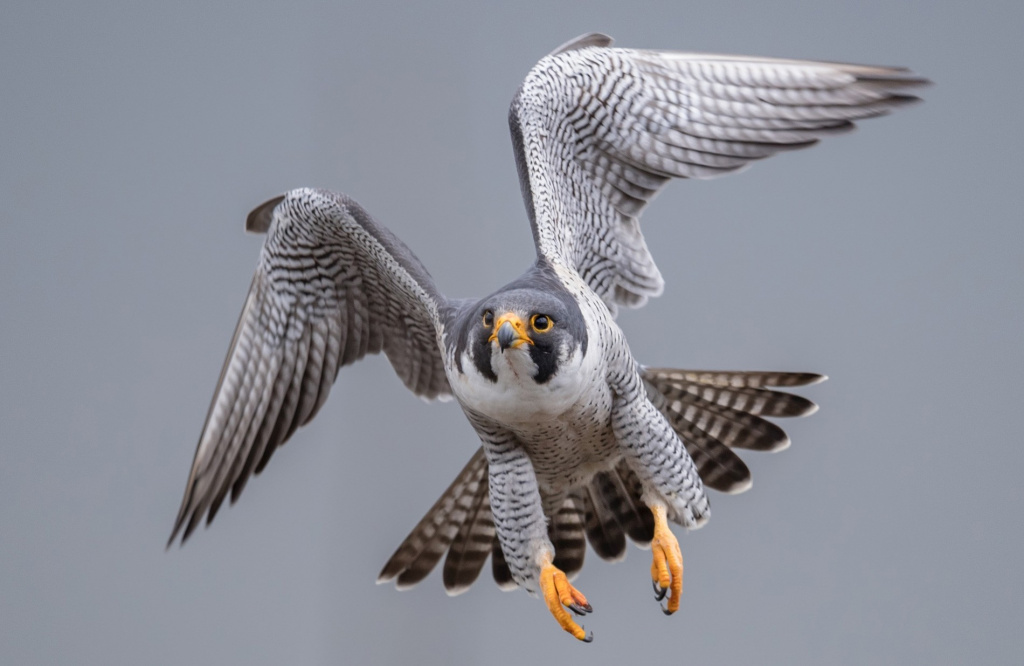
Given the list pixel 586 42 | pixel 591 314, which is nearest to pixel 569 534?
pixel 591 314

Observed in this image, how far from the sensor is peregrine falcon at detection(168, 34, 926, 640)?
2.38 m

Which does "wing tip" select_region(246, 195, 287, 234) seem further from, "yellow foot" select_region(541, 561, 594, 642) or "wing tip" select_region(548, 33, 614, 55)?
"yellow foot" select_region(541, 561, 594, 642)

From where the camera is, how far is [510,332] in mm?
1942

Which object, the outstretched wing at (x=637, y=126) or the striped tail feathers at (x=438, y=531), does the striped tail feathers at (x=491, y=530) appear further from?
the outstretched wing at (x=637, y=126)

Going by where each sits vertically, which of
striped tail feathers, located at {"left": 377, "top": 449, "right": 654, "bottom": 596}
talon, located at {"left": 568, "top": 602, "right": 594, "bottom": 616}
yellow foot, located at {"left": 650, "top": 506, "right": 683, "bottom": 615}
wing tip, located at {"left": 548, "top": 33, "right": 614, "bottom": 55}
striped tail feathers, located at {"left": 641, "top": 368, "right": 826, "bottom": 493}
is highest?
wing tip, located at {"left": 548, "top": 33, "right": 614, "bottom": 55}

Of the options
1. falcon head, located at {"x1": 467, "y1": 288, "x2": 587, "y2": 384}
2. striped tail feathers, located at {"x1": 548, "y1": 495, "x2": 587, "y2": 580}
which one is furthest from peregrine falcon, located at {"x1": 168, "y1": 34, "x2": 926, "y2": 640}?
falcon head, located at {"x1": 467, "y1": 288, "x2": 587, "y2": 384}

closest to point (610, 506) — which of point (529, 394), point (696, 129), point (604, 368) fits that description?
point (604, 368)

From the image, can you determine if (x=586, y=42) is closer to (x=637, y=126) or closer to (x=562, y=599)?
(x=637, y=126)

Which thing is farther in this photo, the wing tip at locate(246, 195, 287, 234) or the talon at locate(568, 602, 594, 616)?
the wing tip at locate(246, 195, 287, 234)

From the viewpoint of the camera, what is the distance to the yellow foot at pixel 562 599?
2.25 metres

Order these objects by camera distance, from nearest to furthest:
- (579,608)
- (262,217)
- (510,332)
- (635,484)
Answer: (510,332)
(579,608)
(635,484)
(262,217)

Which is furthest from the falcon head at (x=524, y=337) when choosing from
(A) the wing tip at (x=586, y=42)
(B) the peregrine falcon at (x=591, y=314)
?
(A) the wing tip at (x=586, y=42)

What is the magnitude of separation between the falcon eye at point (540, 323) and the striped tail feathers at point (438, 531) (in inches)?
38.7

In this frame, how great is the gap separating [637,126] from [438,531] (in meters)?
1.29
